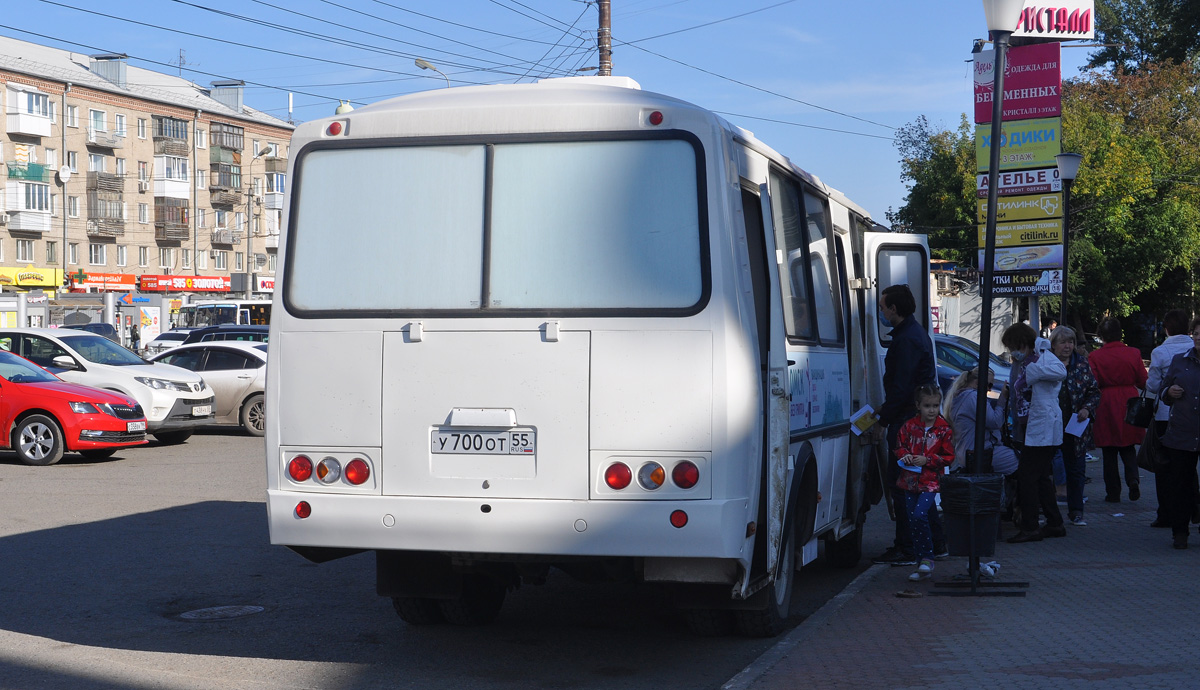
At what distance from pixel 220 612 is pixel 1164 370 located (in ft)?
28.4

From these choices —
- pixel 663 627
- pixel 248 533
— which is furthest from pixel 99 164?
pixel 663 627

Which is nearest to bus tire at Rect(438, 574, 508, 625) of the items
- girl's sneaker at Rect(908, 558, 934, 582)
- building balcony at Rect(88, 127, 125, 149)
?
girl's sneaker at Rect(908, 558, 934, 582)

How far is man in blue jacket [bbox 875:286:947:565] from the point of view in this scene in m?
9.07

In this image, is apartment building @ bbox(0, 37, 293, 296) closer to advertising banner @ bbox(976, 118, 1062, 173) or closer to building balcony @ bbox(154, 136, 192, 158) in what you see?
building balcony @ bbox(154, 136, 192, 158)

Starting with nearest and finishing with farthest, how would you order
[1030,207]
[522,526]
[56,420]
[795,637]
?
[522,526] → [795,637] → [56,420] → [1030,207]

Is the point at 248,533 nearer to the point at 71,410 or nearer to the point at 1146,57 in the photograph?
the point at 71,410

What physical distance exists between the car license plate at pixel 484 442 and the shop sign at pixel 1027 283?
52.3ft

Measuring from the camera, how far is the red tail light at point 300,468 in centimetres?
607

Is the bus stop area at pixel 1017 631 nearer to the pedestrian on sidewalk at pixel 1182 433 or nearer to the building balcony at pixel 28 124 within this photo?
the pedestrian on sidewalk at pixel 1182 433

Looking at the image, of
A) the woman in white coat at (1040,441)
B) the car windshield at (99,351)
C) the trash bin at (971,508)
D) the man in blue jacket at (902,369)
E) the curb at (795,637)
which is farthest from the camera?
the car windshield at (99,351)

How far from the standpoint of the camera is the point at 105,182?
240ft

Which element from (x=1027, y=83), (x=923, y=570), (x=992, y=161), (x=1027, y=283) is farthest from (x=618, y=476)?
(x=1027, y=283)

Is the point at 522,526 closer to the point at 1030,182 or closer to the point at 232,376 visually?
the point at 1030,182

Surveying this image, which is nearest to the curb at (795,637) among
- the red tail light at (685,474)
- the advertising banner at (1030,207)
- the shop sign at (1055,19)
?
the red tail light at (685,474)
